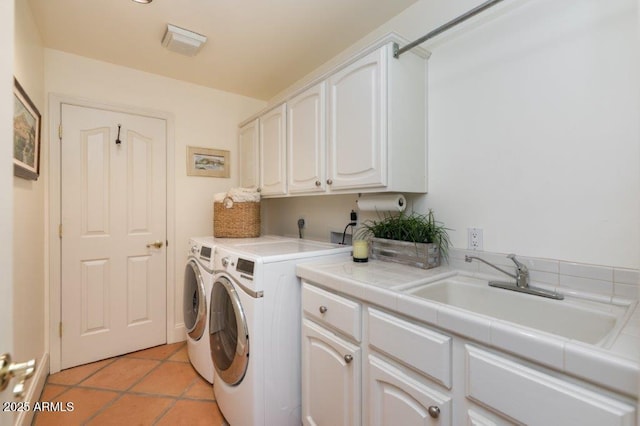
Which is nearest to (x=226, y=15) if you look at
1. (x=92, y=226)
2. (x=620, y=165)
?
(x=92, y=226)

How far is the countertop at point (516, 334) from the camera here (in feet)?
2.03

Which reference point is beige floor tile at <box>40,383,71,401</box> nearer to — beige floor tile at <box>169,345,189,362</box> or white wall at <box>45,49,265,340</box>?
beige floor tile at <box>169,345,189,362</box>

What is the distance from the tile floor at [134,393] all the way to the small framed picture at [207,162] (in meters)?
1.61

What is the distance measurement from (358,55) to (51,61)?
89.0 inches

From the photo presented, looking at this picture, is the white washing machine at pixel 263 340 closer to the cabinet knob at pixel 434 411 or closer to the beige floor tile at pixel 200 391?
the beige floor tile at pixel 200 391

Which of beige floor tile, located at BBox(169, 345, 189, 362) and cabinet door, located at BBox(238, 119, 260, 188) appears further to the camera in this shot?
cabinet door, located at BBox(238, 119, 260, 188)

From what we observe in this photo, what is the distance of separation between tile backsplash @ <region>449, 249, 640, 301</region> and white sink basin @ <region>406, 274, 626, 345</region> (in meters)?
0.08

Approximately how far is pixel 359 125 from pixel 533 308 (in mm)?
1146

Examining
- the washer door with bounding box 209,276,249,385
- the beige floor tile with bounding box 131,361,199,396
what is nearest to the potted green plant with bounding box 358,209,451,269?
the washer door with bounding box 209,276,249,385

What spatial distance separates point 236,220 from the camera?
244cm

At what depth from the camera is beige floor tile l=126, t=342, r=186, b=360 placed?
7.97 feet

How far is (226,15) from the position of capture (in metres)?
1.81

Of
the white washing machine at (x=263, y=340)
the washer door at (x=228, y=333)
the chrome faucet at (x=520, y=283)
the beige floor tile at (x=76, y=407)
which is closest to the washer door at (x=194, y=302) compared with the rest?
the washer door at (x=228, y=333)

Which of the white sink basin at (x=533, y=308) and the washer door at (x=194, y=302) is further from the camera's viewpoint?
the washer door at (x=194, y=302)
